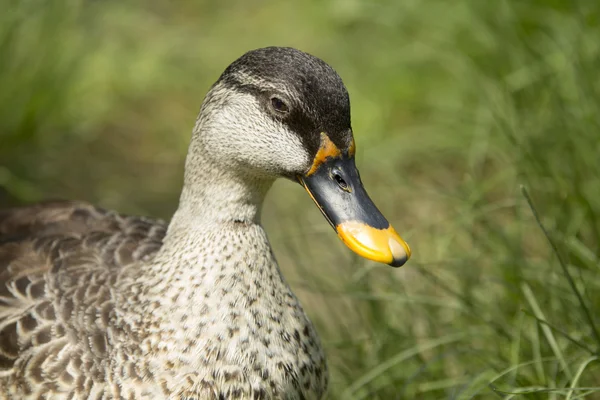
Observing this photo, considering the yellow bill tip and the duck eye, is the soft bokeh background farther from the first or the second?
the duck eye

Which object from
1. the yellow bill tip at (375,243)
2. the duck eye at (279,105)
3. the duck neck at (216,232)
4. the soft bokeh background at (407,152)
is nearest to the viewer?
the yellow bill tip at (375,243)

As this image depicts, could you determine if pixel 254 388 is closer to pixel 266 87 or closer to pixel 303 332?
pixel 303 332

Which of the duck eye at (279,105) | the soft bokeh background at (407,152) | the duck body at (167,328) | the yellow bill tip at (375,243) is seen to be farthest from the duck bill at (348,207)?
the soft bokeh background at (407,152)

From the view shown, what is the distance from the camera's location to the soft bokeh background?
271 centimetres

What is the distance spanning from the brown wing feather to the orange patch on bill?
2.32ft

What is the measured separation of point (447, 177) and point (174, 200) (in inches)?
56.5

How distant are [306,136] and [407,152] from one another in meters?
2.13

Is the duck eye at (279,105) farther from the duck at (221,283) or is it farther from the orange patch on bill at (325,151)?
the orange patch on bill at (325,151)

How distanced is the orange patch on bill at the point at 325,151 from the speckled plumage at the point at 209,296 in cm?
2

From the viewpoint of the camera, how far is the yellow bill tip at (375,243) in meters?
2.03

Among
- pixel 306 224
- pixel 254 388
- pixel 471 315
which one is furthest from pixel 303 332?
pixel 306 224

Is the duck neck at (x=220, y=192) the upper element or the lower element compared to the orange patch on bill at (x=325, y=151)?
lower

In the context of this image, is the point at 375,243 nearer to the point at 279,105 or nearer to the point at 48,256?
the point at 279,105

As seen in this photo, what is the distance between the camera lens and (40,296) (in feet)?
7.80
